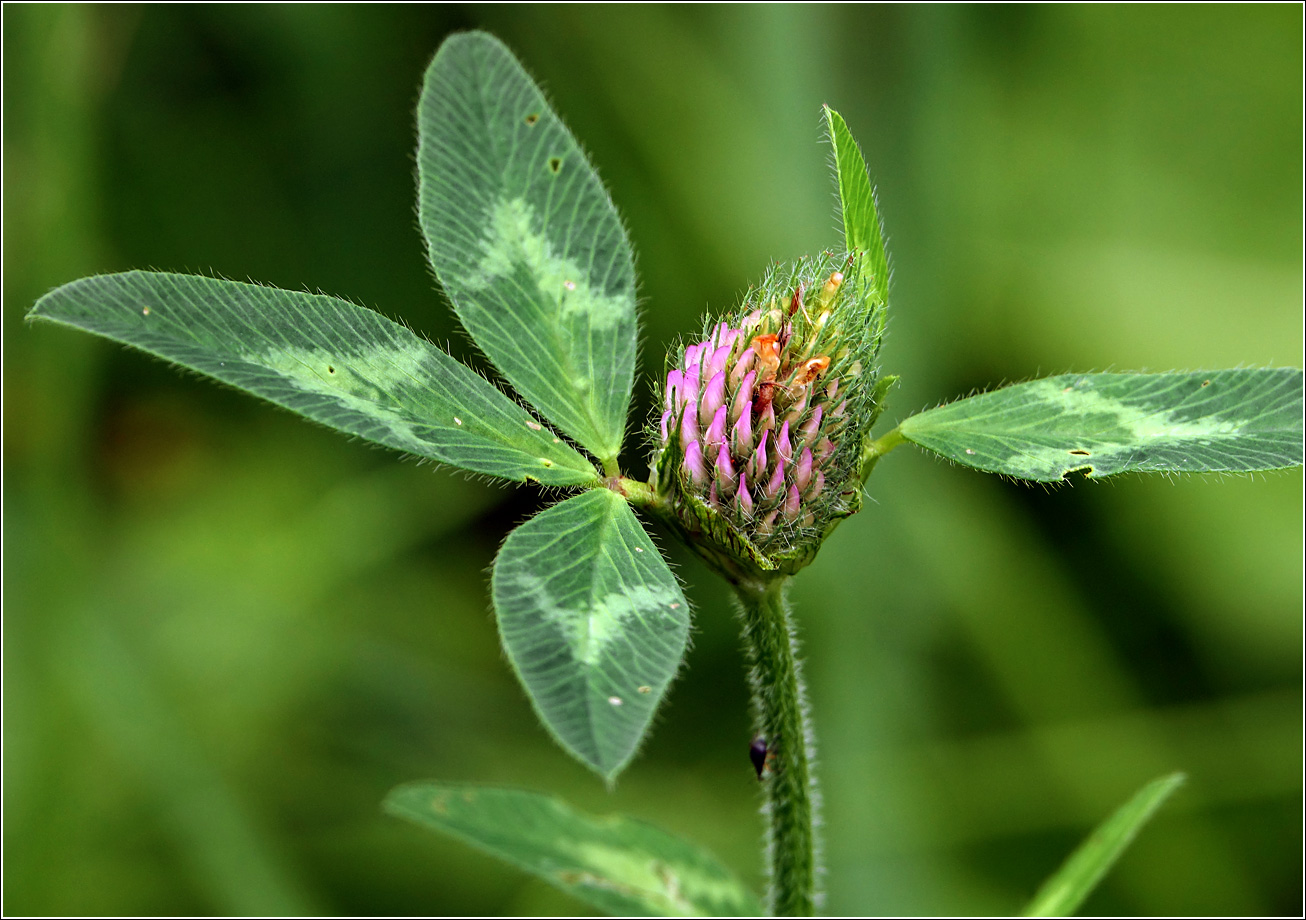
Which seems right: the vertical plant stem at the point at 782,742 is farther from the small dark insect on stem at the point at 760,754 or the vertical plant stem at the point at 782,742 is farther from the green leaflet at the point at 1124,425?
the green leaflet at the point at 1124,425

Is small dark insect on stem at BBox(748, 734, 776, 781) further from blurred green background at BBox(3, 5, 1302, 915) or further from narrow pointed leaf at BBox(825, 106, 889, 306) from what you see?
blurred green background at BBox(3, 5, 1302, 915)

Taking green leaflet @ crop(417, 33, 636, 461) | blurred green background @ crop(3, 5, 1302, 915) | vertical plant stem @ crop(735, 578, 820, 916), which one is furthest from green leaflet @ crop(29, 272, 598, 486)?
blurred green background @ crop(3, 5, 1302, 915)

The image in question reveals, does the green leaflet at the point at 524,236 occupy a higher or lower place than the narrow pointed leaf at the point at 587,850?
higher

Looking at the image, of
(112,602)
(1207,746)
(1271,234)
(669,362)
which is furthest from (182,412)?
(1271,234)

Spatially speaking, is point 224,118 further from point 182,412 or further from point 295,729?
point 295,729

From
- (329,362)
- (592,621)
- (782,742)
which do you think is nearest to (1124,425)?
(782,742)

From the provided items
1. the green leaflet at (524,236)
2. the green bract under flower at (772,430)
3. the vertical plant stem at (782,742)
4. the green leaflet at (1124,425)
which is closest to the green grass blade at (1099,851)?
the vertical plant stem at (782,742)
